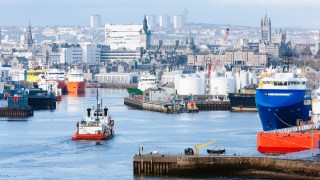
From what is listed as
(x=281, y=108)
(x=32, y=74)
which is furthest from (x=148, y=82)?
(x=281, y=108)

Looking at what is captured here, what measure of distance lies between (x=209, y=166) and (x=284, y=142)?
700cm

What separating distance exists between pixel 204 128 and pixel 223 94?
1424 inches

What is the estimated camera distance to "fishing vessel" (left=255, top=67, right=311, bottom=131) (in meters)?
53.0

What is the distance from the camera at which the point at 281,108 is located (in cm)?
5297

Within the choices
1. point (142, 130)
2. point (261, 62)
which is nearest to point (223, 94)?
point (142, 130)

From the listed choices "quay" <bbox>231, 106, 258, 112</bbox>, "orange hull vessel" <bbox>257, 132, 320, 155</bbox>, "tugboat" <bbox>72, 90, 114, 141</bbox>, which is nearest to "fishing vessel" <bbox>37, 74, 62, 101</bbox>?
"quay" <bbox>231, 106, 258, 112</bbox>

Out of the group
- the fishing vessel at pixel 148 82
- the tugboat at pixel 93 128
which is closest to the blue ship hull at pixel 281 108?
the tugboat at pixel 93 128

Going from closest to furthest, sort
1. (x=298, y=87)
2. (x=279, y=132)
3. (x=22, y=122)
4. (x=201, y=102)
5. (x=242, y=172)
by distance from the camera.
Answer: (x=242, y=172), (x=279, y=132), (x=298, y=87), (x=22, y=122), (x=201, y=102)

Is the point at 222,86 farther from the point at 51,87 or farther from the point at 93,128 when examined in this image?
the point at 93,128

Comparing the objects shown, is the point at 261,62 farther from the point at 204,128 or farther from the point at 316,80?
the point at 204,128

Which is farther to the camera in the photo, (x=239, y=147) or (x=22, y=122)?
(x=22, y=122)

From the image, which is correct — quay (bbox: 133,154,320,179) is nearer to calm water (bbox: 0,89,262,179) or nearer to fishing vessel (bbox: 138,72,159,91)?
calm water (bbox: 0,89,262,179)

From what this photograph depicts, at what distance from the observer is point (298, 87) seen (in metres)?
54.1

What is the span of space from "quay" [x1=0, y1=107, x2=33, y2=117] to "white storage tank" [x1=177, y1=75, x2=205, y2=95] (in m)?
25.5
